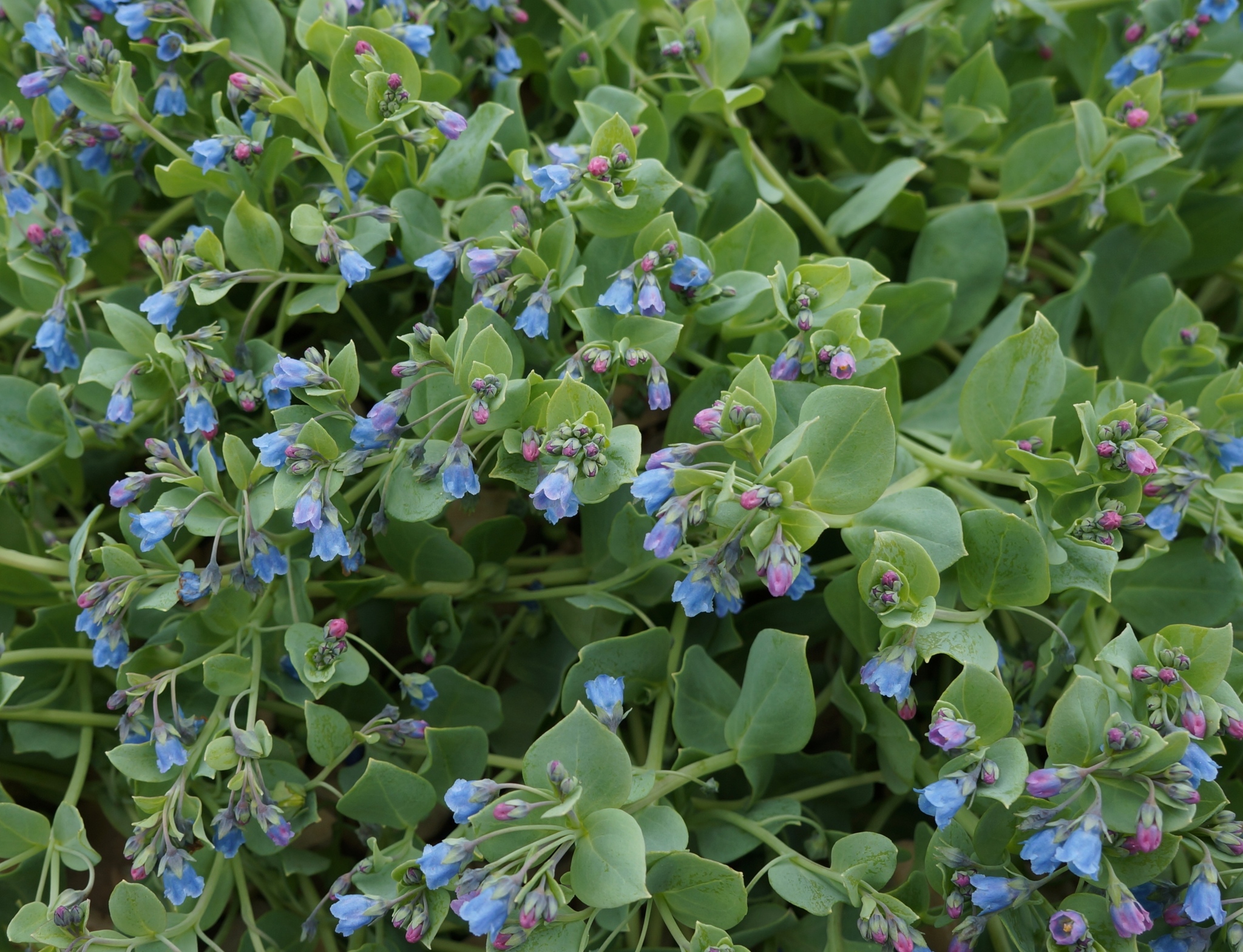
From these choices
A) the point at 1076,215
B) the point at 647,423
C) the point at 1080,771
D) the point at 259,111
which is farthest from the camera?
the point at 647,423

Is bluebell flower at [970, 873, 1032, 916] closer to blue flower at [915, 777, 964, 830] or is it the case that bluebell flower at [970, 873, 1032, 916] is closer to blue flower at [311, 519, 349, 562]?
blue flower at [915, 777, 964, 830]

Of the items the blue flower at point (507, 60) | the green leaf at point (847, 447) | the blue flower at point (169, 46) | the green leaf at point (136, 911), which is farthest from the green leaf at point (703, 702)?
the blue flower at point (169, 46)

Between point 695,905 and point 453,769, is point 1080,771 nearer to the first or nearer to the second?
point 695,905

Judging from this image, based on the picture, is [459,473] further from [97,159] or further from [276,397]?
[97,159]

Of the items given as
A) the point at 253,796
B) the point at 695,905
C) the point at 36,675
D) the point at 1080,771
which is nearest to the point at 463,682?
the point at 253,796

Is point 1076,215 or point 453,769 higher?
point 1076,215

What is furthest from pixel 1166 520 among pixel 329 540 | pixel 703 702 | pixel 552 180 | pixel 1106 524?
pixel 329 540

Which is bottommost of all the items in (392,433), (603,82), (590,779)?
(590,779)
